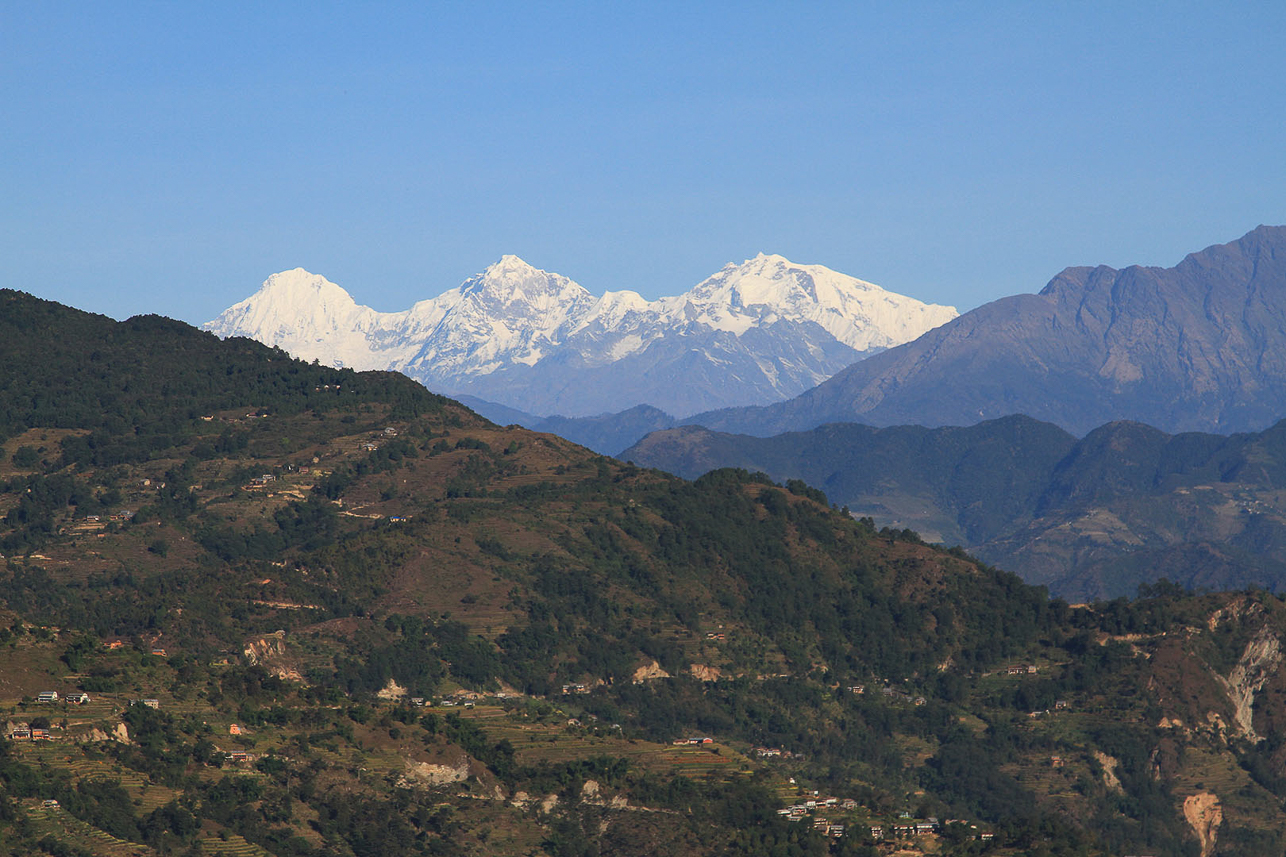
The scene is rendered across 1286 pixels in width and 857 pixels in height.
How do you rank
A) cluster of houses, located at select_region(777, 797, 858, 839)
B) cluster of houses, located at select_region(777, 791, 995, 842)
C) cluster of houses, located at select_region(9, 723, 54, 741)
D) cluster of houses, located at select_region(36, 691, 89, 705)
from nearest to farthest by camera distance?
cluster of houses, located at select_region(9, 723, 54, 741) < cluster of houses, located at select_region(36, 691, 89, 705) < cluster of houses, located at select_region(777, 797, 858, 839) < cluster of houses, located at select_region(777, 791, 995, 842)

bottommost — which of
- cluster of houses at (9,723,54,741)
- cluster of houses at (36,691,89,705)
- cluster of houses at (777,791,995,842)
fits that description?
cluster of houses at (777,791,995,842)

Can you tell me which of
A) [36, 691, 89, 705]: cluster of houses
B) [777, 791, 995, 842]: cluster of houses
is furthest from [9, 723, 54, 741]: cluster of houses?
[777, 791, 995, 842]: cluster of houses

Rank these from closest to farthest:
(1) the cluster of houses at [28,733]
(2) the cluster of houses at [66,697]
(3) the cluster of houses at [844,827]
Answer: (1) the cluster of houses at [28,733] < (2) the cluster of houses at [66,697] < (3) the cluster of houses at [844,827]

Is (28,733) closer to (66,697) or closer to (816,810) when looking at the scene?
(66,697)

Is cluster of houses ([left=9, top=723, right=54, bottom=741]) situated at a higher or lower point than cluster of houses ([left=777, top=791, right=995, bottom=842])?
higher

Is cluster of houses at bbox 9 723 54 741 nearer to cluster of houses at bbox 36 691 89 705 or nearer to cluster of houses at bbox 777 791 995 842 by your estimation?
cluster of houses at bbox 36 691 89 705

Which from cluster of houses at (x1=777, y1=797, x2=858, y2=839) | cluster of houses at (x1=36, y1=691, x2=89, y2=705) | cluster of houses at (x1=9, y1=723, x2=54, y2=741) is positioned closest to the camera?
cluster of houses at (x1=9, y1=723, x2=54, y2=741)

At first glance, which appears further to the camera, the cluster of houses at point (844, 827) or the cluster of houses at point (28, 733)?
the cluster of houses at point (844, 827)

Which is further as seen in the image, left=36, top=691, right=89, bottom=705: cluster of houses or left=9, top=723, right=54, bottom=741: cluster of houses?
left=36, top=691, right=89, bottom=705: cluster of houses

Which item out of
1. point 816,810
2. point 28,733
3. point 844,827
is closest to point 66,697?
point 28,733

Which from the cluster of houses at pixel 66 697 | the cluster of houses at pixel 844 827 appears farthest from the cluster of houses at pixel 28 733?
the cluster of houses at pixel 844 827

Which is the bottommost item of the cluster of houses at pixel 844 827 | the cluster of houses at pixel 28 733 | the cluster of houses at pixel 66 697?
the cluster of houses at pixel 844 827

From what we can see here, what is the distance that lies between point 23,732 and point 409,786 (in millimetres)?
25489

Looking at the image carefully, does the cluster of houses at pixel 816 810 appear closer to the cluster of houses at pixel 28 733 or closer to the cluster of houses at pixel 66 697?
the cluster of houses at pixel 66 697
